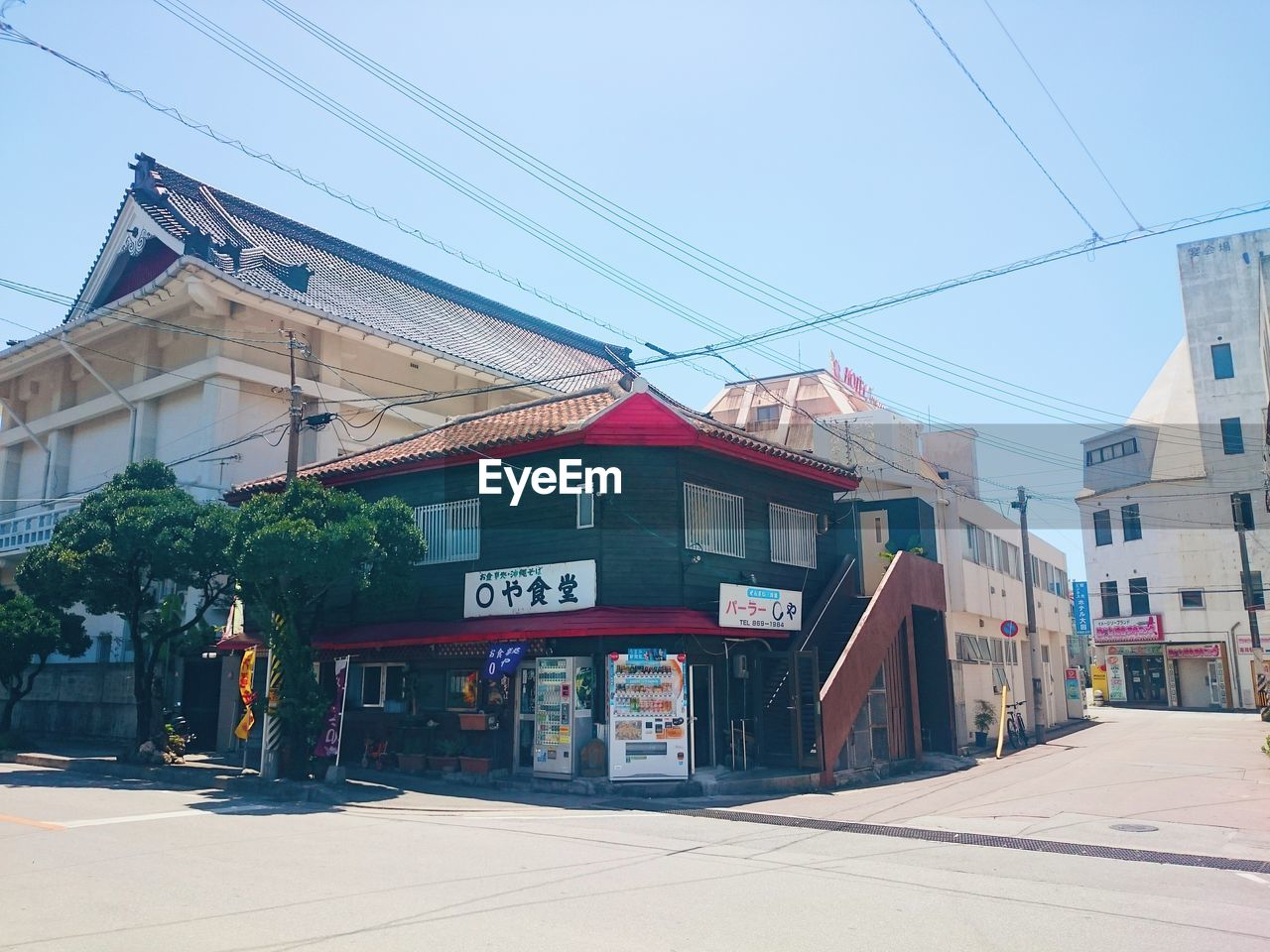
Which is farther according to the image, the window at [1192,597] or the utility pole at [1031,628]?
the window at [1192,597]

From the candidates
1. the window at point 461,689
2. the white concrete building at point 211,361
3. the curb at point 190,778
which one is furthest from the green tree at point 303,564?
the white concrete building at point 211,361

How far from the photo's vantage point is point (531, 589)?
18625 mm

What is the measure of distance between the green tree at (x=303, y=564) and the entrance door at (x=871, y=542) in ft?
40.7

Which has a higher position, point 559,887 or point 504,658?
point 504,658

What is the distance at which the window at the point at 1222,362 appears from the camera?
50125 mm

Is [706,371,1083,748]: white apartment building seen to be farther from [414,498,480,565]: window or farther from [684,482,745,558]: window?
[414,498,480,565]: window

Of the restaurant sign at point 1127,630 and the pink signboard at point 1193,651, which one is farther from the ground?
the restaurant sign at point 1127,630

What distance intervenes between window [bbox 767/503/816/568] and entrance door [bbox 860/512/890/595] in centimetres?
316

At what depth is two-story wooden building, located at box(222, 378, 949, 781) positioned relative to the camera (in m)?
17.8

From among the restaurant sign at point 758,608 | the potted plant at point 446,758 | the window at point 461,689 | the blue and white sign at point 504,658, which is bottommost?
the potted plant at point 446,758

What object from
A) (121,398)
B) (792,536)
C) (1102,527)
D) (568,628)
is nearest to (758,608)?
(792,536)

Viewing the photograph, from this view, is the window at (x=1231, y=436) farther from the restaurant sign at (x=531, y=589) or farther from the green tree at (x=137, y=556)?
the green tree at (x=137, y=556)

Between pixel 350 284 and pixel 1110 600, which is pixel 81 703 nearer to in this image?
pixel 350 284

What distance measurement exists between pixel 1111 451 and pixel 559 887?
55.5 metres
